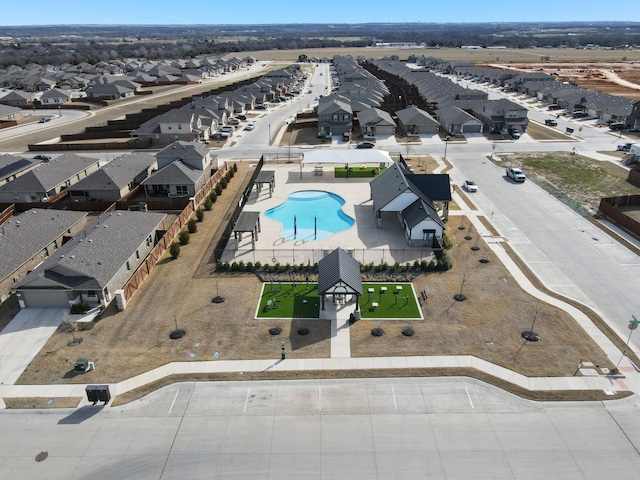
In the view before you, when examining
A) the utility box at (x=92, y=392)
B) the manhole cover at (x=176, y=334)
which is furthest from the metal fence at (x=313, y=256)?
the utility box at (x=92, y=392)

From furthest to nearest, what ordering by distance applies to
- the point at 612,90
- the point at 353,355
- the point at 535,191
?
the point at 612,90
the point at 535,191
the point at 353,355

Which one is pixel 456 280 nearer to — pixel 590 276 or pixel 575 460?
pixel 590 276

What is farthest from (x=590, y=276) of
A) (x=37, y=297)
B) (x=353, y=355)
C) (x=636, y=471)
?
(x=37, y=297)

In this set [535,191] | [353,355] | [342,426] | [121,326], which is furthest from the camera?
[535,191]

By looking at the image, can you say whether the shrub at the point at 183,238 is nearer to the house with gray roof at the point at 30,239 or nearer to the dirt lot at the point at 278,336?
the dirt lot at the point at 278,336

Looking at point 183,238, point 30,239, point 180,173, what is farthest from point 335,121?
point 30,239

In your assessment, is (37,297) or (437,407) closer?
(437,407)

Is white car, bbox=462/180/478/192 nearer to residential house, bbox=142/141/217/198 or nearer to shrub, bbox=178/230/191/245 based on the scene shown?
residential house, bbox=142/141/217/198
